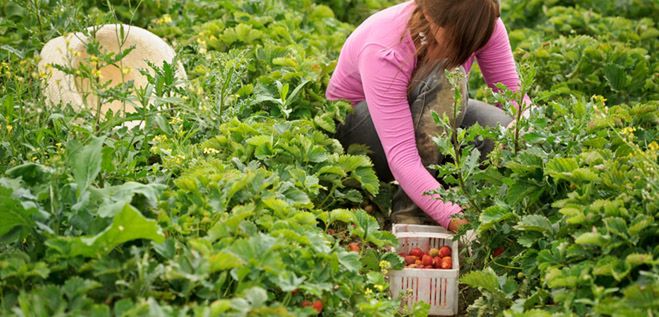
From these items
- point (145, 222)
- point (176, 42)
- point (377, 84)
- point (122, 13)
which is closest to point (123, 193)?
point (145, 222)

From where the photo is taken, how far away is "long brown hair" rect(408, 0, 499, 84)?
318cm

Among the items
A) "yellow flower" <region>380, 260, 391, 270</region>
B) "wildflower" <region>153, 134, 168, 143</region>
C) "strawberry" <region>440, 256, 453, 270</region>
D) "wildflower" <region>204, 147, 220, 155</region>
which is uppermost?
"wildflower" <region>153, 134, 168, 143</region>

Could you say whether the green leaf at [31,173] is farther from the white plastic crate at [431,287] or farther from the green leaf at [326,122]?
the green leaf at [326,122]

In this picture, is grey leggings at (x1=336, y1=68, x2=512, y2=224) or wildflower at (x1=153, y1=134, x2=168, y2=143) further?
grey leggings at (x1=336, y1=68, x2=512, y2=224)

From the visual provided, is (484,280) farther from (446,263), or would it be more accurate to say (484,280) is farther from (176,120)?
(176,120)

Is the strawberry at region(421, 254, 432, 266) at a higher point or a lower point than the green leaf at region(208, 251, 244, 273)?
lower

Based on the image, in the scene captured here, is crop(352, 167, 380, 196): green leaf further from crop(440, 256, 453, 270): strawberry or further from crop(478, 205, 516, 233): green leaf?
crop(478, 205, 516, 233): green leaf

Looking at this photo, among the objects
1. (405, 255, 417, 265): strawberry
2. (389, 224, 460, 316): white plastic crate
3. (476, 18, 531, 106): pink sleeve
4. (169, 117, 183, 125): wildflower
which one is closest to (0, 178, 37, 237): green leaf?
(169, 117, 183, 125): wildflower

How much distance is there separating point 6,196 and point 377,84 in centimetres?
147

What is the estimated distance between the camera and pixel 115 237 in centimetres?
232

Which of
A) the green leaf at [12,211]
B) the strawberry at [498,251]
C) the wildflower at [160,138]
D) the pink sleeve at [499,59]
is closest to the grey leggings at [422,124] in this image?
the pink sleeve at [499,59]

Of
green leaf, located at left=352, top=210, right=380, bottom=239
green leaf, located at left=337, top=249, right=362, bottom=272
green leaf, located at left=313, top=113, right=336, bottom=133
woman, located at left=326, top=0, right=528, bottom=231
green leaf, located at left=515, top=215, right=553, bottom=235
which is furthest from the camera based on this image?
green leaf, located at left=313, top=113, right=336, bottom=133

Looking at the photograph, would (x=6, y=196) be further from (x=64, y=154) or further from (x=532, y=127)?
(x=532, y=127)

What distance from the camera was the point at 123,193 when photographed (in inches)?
97.3
